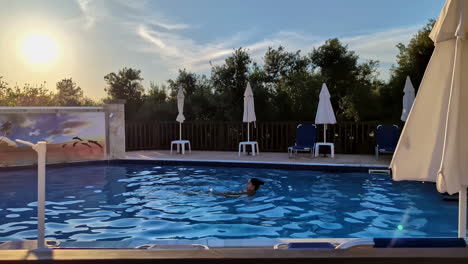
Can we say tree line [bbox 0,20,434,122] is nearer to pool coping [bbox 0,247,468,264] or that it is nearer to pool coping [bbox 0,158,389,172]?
pool coping [bbox 0,158,389,172]

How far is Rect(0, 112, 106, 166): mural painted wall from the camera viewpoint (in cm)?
1113

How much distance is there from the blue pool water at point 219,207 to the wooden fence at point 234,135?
3.55 m

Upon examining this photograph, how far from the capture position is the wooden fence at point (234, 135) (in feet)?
43.5

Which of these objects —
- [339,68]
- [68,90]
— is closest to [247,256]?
[339,68]

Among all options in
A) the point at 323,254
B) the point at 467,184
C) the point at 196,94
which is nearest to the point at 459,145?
the point at 467,184

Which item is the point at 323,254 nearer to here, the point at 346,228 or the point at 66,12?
the point at 346,228

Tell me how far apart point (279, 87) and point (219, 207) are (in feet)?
43.0

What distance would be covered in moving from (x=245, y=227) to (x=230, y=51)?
581 inches

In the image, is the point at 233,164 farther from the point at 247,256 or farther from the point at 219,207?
the point at 247,256

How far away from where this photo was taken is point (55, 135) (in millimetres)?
11758

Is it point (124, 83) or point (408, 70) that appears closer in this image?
point (408, 70)

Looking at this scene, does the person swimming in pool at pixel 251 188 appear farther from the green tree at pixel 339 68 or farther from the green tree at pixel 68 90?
the green tree at pixel 68 90

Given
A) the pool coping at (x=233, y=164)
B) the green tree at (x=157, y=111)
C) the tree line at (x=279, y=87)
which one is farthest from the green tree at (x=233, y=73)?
the pool coping at (x=233, y=164)

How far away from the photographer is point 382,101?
1530 cm
